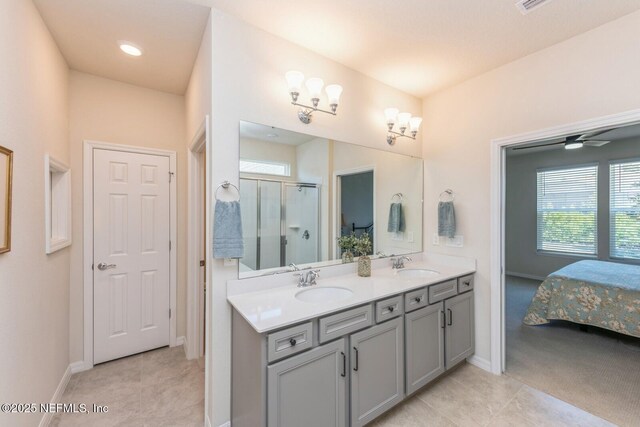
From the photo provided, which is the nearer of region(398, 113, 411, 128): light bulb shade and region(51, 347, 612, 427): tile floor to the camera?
region(51, 347, 612, 427): tile floor

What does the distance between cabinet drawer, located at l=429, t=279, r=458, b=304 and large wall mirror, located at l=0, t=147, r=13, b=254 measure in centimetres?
259

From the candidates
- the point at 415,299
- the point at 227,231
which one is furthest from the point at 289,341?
the point at 415,299

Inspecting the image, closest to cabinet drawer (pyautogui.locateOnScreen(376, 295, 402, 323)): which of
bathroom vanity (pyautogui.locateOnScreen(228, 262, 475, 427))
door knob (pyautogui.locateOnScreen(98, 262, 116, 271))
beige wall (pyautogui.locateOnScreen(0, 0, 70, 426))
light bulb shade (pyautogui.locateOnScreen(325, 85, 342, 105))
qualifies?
bathroom vanity (pyautogui.locateOnScreen(228, 262, 475, 427))

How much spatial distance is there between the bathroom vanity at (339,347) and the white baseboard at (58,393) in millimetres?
1320

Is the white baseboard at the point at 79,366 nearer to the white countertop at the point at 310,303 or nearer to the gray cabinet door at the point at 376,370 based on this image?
the white countertop at the point at 310,303

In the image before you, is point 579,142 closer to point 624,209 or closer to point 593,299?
point 624,209

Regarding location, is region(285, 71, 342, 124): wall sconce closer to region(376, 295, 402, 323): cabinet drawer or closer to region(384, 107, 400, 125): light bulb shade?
region(384, 107, 400, 125): light bulb shade

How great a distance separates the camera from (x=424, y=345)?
2.11 meters

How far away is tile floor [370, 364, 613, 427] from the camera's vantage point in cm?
188

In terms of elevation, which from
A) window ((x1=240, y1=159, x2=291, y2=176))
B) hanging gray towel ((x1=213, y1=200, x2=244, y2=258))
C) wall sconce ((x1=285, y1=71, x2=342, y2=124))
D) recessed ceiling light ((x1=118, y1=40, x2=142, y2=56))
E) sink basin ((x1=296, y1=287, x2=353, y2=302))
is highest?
recessed ceiling light ((x1=118, y1=40, x2=142, y2=56))

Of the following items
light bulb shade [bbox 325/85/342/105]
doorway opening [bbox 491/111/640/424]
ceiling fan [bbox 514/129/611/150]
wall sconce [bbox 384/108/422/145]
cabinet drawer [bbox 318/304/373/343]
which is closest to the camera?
cabinet drawer [bbox 318/304/373/343]

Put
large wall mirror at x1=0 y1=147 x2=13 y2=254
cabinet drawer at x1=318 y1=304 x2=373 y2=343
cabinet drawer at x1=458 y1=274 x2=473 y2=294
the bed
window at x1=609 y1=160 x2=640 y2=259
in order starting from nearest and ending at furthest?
large wall mirror at x1=0 y1=147 x2=13 y2=254
cabinet drawer at x1=318 y1=304 x2=373 y2=343
cabinet drawer at x1=458 y1=274 x2=473 y2=294
the bed
window at x1=609 y1=160 x2=640 y2=259

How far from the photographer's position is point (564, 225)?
5.28m

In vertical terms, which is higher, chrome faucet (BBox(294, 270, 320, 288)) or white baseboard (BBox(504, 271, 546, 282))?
chrome faucet (BBox(294, 270, 320, 288))
